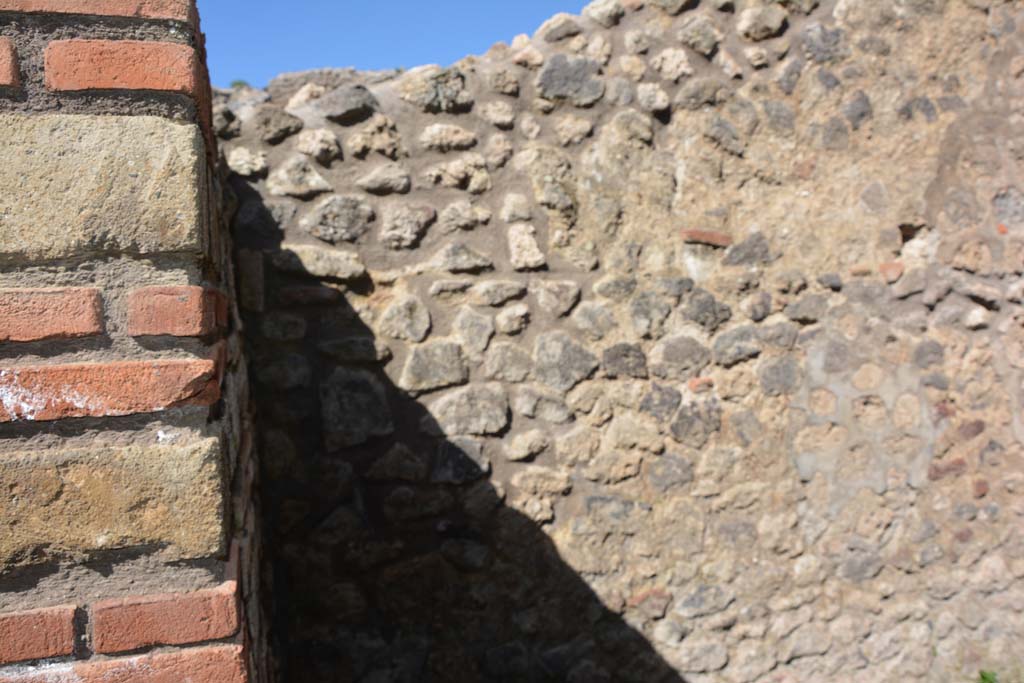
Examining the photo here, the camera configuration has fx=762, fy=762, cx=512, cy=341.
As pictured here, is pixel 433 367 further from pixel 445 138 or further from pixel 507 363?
pixel 445 138

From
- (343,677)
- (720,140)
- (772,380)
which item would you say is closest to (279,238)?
(343,677)

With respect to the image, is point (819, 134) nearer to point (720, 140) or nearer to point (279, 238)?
point (720, 140)

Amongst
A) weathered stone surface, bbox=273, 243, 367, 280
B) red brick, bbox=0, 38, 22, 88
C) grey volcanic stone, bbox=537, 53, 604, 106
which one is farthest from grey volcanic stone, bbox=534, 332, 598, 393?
red brick, bbox=0, 38, 22, 88

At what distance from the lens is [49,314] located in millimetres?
1010

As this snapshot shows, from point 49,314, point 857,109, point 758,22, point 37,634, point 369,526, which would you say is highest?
point 758,22

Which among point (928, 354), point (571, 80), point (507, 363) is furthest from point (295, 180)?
point (928, 354)

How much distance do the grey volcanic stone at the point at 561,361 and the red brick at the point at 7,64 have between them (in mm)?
1604

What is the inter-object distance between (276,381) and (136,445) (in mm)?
1104

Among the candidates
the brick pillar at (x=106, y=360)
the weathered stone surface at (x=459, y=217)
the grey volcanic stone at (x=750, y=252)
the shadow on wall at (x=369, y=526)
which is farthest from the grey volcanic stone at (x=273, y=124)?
the grey volcanic stone at (x=750, y=252)

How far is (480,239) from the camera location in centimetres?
234

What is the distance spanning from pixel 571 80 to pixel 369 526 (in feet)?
4.99

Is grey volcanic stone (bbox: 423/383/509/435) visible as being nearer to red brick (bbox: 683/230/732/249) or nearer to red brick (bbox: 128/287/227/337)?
red brick (bbox: 683/230/732/249)

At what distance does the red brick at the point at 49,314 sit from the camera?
3.26ft

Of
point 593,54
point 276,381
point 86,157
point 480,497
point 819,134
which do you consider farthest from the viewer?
point 819,134
